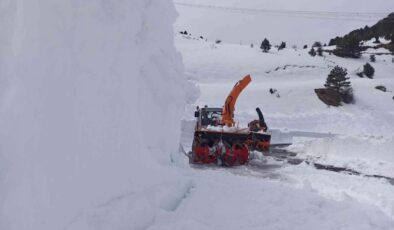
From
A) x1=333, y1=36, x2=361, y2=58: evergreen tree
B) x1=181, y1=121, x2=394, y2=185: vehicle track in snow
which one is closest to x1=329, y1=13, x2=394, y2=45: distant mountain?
x1=333, y1=36, x2=361, y2=58: evergreen tree

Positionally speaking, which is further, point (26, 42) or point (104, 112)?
point (104, 112)

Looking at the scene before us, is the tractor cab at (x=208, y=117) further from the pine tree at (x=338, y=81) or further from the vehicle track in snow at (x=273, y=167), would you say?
the pine tree at (x=338, y=81)

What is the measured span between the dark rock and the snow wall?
35.0 metres

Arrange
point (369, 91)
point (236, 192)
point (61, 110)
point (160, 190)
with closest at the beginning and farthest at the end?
point (61, 110), point (160, 190), point (236, 192), point (369, 91)

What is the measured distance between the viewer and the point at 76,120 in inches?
185

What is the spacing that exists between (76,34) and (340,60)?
51.2 metres

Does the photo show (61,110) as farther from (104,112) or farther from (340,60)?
(340,60)

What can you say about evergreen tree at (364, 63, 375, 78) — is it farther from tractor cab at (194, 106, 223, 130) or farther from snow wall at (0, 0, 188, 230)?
snow wall at (0, 0, 188, 230)

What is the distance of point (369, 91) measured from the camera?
139 feet

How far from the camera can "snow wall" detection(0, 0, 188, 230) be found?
396cm

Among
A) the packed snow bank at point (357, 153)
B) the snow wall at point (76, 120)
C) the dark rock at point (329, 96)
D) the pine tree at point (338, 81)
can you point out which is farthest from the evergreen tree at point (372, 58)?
the snow wall at point (76, 120)

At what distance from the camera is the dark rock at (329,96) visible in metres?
40.2

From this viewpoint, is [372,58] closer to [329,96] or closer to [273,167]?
[329,96]

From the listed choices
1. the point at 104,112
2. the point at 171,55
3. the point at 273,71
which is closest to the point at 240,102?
the point at 273,71
